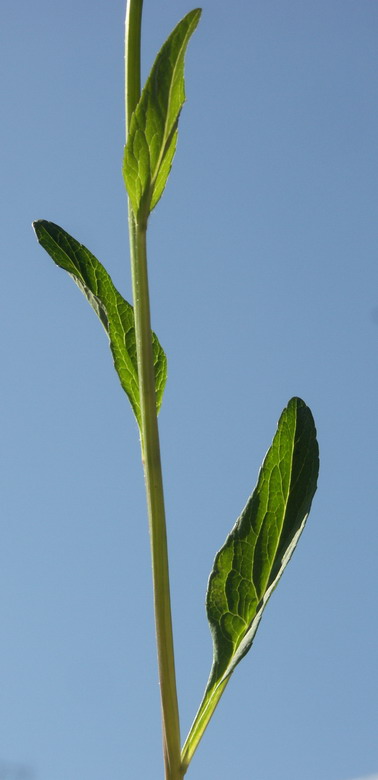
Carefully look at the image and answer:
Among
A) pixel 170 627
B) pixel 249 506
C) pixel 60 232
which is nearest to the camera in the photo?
pixel 170 627

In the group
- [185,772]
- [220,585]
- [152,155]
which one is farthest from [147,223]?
[185,772]

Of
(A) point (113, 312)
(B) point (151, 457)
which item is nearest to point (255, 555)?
(B) point (151, 457)

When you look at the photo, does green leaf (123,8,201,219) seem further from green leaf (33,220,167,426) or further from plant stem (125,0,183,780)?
green leaf (33,220,167,426)

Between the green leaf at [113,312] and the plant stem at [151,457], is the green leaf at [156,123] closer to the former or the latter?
the plant stem at [151,457]

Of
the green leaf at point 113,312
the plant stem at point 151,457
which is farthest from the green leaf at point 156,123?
the green leaf at point 113,312

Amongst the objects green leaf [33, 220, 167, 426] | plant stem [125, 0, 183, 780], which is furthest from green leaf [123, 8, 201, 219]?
green leaf [33, 220, 167, 426]

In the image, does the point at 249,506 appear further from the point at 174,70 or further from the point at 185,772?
the point at 174,70
